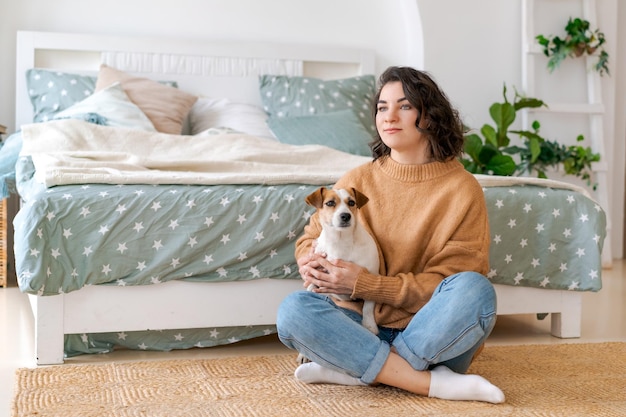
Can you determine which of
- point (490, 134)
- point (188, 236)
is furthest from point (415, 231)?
point (490, 134)

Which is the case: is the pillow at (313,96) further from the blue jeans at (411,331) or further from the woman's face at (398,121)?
the blue jeans at (411,331)

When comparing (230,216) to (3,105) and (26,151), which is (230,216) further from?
(3,105)

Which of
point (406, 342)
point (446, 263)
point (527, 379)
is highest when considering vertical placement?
point (446, 263)

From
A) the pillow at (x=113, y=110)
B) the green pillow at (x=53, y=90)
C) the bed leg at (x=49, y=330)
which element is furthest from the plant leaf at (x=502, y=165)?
the bed leg at (x=49, y=330)

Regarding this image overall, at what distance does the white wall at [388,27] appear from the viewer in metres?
4.09

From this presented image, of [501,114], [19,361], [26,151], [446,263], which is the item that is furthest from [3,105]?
[446,263]

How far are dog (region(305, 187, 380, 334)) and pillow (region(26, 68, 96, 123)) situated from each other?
2.20m

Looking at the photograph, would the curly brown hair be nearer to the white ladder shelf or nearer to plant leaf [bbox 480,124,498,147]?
plant leaf [bbox 480,124,498,147]

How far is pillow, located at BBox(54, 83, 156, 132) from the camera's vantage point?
3.36 metres

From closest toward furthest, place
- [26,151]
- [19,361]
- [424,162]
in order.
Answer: [424,162] < [19,361] < [26,151]

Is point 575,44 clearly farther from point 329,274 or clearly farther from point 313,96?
point 329,274

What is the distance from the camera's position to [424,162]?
1935 mm

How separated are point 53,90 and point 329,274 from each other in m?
2.37

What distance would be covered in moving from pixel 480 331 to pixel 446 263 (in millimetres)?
200
